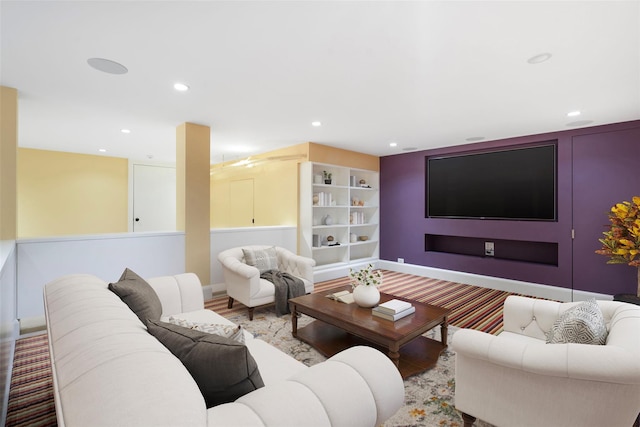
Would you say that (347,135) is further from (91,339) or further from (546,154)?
(91,339)

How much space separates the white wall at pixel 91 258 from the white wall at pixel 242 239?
0.51m

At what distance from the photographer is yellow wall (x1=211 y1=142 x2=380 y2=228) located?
5.30 m

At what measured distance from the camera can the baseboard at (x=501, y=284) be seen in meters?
4.18

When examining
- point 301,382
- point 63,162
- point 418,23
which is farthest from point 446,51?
point 63,162

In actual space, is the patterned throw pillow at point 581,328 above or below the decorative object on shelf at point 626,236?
below

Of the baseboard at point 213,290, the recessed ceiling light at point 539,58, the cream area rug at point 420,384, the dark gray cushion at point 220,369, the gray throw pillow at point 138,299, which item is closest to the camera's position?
the dark gray cushion at point 220,369

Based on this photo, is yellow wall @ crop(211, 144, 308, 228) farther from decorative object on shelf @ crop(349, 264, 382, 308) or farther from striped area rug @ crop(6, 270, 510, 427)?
decorative object on shelf @ crop(349, 264, 382, 308)

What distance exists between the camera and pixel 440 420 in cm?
185

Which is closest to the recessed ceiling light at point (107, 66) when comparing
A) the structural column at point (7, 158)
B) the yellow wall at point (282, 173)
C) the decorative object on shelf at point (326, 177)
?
the structural column at point (7, 158)

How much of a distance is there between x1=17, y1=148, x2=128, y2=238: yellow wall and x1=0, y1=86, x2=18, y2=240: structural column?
12.1 ft

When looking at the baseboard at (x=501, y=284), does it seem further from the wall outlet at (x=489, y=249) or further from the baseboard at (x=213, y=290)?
the baseboard at (x=213, y=290)

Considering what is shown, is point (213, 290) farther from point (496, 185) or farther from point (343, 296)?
point (496, 185)

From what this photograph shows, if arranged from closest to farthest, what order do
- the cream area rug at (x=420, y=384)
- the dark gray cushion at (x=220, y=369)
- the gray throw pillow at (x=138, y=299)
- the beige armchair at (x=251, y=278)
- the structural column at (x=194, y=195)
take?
1. the dark gray cushion at (x=220, y=369)
2. the gray throw pillow at (x=138, y=299)
3. the cream area rug at (x=420, y=384)
4. the beige armchair at (x=251, y=278)
5. the structural column at (x=194, y=195)

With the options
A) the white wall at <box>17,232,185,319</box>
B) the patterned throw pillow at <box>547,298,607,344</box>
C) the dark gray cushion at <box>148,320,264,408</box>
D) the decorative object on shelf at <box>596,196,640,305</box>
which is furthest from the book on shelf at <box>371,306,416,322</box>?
the white wall at <box>17,232,185,319</box>
